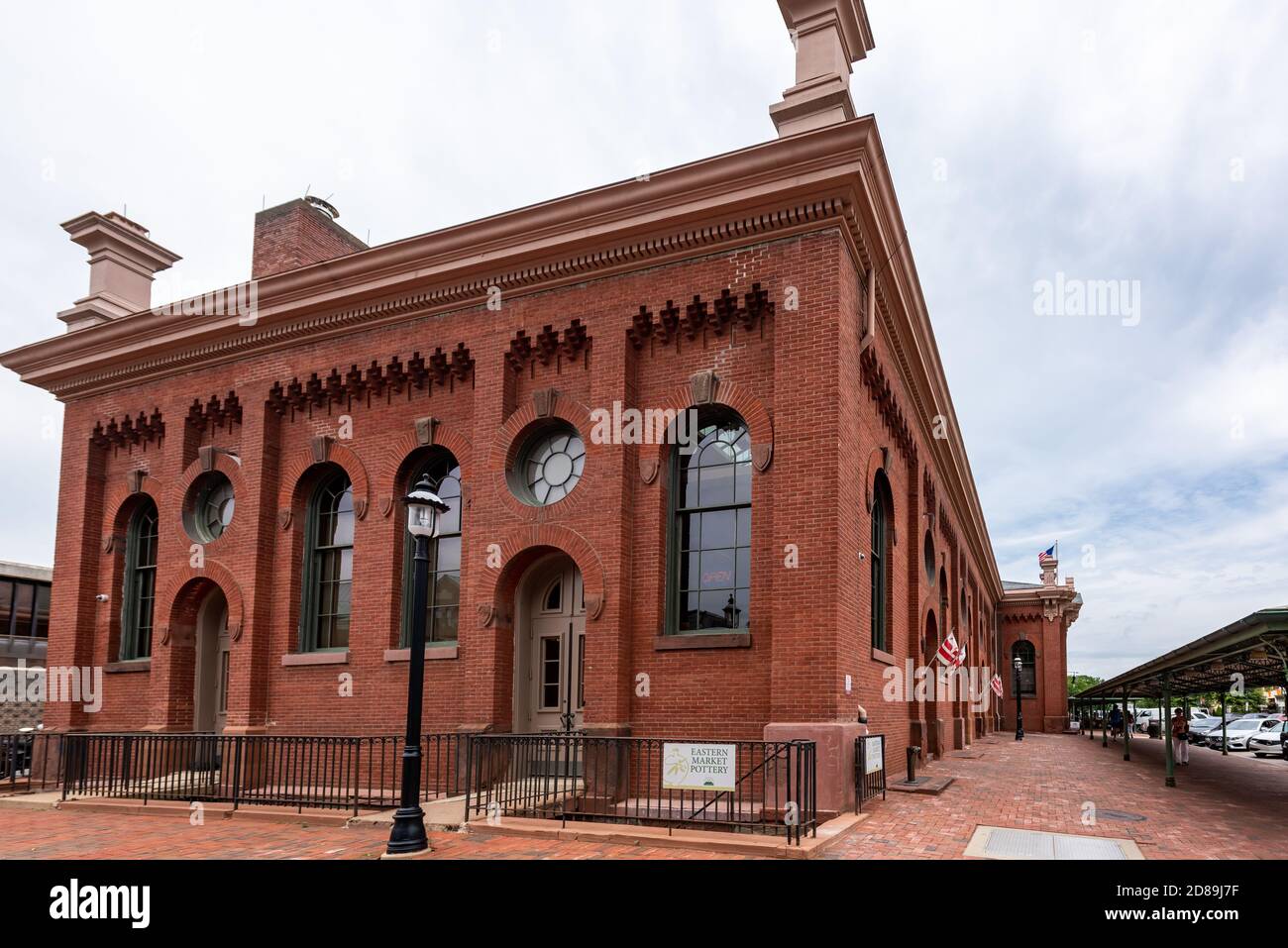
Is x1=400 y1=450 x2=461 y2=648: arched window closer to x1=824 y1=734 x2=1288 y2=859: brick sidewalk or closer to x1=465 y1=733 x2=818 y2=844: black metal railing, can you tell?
x1=465 y1=733 x2=818 y2=844: black metal railing

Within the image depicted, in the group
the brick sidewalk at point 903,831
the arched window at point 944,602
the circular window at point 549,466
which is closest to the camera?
the brick sidewalk at point 903,831

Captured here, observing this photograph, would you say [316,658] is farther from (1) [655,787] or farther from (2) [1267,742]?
(2) [1267,742]

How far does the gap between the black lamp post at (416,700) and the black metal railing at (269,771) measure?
2712 millimetres

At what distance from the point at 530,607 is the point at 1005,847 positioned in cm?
785

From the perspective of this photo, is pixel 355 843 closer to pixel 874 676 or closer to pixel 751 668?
pixel 751 668

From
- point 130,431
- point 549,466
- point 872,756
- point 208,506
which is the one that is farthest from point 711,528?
point 130,431

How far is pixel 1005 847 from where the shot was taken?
10.1 m

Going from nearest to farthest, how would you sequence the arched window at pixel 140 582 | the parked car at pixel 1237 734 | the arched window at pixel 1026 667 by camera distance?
1. the arched window at pixel 140 582
2. the parked car at pixel 1237 734
3. the arched window at pixel 1026 667

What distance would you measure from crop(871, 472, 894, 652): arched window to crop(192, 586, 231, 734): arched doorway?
12.0 metres

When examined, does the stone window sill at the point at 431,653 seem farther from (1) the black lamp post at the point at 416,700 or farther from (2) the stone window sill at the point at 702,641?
(1) the black lamp post at the point at 416,700

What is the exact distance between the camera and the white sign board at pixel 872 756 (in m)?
12.5

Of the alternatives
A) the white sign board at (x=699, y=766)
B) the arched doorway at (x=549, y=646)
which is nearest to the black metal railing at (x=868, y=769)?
the white sign board at (x=699, y=766)

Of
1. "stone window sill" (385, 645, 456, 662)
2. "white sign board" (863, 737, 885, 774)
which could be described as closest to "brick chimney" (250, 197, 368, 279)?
"stone window sill" (385, 645, 456, 662)

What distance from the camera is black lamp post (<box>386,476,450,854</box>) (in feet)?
32.8
